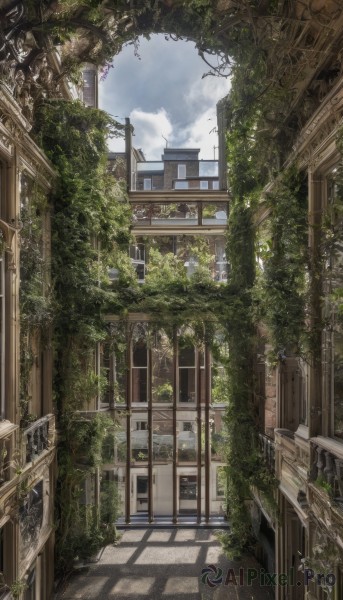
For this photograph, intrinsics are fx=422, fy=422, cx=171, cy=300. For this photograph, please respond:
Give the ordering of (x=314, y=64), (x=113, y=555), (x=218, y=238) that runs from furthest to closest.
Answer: (x=218, y=238) → (x=113, y=555) → (x=314, y=64)

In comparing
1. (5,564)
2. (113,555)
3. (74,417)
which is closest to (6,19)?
(74,417)

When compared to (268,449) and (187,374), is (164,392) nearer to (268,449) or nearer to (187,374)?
(187,374)

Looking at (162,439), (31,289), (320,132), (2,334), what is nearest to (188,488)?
(162,439)

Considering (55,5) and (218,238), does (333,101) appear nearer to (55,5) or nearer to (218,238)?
(55,5)

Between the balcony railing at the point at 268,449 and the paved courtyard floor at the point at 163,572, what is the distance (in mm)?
2238

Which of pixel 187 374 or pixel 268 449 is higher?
pixel 187 374

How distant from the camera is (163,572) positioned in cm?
809

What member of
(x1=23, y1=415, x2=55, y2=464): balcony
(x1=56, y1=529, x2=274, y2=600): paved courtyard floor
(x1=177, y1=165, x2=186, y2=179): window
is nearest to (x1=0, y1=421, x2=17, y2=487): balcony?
(x1=23, y1=415, x2=55, y2=464): balcony

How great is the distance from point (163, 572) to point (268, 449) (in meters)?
3.18

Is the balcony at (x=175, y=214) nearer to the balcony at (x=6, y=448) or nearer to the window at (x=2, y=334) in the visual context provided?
the window at (x=2, y=334)

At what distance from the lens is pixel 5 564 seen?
5.42 m

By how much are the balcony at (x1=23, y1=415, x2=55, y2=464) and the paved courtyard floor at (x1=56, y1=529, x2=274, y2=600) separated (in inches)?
111

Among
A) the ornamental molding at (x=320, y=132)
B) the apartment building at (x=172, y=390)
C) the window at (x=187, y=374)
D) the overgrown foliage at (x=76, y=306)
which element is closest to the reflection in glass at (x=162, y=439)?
the apartment building at (x=172, y=390)

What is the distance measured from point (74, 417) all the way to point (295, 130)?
20.4ft
